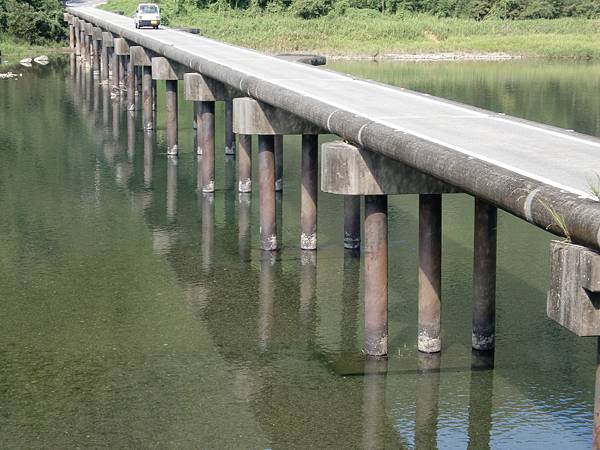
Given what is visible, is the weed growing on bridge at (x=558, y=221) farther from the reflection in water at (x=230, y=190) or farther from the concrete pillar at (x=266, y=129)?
the reflection in water at (x=230, y=190)

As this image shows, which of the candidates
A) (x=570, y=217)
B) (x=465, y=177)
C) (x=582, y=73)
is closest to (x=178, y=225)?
(x=465, y=177)

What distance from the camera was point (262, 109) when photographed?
1061 inches

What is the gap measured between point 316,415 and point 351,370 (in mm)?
2058

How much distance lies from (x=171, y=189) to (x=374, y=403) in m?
18.7

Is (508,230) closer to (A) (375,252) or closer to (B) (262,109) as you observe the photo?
(B) (262,109)

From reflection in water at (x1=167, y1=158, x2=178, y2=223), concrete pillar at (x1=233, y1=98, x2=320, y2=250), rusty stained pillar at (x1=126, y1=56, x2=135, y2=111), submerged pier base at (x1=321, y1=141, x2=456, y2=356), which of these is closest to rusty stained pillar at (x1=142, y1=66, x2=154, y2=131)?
rusty stained pillar at (x1=126, y1=56, x2=135, y2=111)

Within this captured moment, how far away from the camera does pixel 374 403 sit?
1827 cm

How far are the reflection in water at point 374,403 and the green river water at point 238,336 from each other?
→ 1.6 inches

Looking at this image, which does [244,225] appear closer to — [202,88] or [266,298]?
[202,88]

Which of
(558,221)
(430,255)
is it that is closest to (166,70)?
(430,255)

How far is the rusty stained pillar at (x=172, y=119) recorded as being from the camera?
41.3 m

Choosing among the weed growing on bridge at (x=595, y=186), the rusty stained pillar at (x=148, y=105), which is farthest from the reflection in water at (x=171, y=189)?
the weed growing on bridge at (x=595, y=186)

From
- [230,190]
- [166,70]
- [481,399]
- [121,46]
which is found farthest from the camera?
[121,46]

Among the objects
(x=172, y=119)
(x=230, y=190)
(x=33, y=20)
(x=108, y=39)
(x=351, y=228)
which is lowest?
(x=230, y=190)
